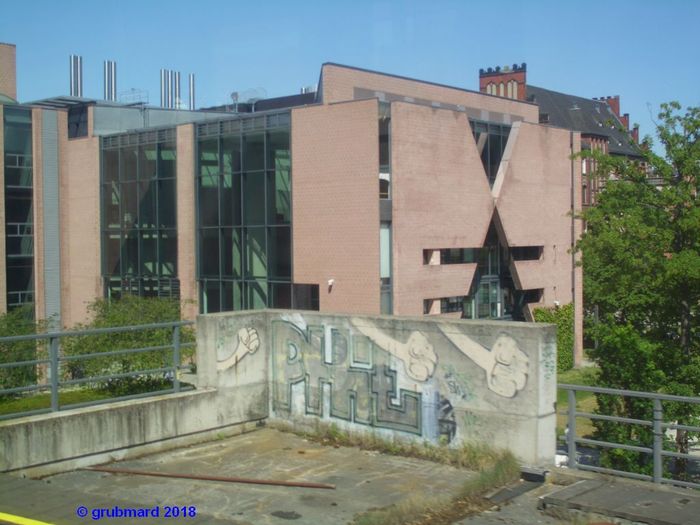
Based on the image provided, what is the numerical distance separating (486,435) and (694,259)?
867 centimetres

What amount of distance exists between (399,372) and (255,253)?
73.3 feet

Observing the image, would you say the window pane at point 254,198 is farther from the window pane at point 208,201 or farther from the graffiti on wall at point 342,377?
the graffiti on wall at point 342,377

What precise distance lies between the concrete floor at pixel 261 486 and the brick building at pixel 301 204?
696 inches

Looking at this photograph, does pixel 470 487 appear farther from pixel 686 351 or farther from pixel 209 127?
pixel 209 127

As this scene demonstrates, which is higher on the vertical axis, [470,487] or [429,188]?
[429,188]

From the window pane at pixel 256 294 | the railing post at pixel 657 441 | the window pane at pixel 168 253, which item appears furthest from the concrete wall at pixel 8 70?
the railing post at pixel 657 441

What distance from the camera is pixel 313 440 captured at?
11688 millimetres

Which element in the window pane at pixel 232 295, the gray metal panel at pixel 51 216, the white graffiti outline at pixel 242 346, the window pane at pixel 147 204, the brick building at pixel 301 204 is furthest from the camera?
the gray metal panel at pixel 51 216

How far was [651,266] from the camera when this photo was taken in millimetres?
17516

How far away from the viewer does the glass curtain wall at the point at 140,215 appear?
119 feet


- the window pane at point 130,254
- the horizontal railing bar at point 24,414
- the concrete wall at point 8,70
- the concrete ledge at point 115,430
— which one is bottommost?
the concrete ledge at point 115,430

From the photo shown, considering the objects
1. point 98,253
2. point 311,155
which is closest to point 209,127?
point 311,155

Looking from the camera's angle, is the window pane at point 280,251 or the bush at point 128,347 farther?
the window pane at point 280,251

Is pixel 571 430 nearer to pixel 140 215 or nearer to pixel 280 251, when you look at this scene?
pixel 280 251
